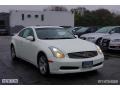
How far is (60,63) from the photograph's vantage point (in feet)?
21.7

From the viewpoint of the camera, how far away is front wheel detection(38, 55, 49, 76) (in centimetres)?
694

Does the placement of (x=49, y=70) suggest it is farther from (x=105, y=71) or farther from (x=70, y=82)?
(x=105, y=71)

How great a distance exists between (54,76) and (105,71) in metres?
1.61

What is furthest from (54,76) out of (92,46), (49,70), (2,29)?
(2,29)

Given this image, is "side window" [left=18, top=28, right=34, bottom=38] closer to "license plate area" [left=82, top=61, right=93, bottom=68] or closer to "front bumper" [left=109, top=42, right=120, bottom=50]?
"license plate area" [left=82, top=61, right=93, bottom=68]

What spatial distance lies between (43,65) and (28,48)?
1.20 metres

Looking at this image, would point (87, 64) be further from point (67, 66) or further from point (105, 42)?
point (105, 42)

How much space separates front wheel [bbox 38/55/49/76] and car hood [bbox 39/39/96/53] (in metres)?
0.41

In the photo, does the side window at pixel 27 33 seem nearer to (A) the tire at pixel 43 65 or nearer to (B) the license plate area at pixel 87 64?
(A) the tire at pixel 43 65

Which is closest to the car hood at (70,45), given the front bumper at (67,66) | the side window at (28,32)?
the front bumper at (67,66)

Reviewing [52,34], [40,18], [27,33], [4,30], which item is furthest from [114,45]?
[40,18]

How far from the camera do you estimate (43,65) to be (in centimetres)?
713

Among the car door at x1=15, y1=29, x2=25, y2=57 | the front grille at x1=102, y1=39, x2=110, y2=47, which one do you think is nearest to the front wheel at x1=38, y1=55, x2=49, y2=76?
the car door at x1=15, y1=29, x2=25, y2=57

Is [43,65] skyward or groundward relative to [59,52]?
groundward
